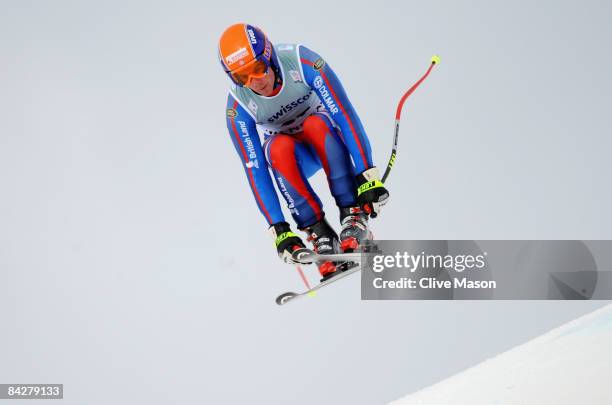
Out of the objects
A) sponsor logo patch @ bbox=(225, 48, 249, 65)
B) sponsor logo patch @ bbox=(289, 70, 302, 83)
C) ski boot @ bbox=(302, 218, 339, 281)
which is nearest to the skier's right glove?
ski boot @ bbox=(302, 218, 339, 281)

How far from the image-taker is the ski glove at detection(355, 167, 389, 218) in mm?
5031

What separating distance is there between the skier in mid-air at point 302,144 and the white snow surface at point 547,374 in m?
1.17

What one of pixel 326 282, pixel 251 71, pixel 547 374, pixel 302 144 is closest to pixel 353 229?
pixel 326 282

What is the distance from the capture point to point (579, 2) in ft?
29.5

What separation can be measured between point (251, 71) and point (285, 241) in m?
1.20

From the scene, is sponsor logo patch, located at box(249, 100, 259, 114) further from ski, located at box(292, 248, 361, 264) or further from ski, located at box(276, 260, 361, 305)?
ski, located at box(276, 260, 361, 305)

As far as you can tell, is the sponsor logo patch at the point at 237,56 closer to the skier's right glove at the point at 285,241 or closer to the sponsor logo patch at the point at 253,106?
the sponsor logo patch at the point at 253,106

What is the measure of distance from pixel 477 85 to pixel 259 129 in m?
4.08

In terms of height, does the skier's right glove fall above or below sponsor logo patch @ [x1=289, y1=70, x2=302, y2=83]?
below

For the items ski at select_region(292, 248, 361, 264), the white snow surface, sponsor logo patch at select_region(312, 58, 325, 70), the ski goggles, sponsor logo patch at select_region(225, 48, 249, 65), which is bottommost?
the white snow surface

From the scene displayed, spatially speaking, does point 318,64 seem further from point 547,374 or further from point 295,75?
point 547,374

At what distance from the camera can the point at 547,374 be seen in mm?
3752

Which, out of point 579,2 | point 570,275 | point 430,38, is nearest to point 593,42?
point 579,2

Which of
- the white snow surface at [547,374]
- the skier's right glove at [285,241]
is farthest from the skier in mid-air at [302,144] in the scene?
the white snow surface at [547,374]
